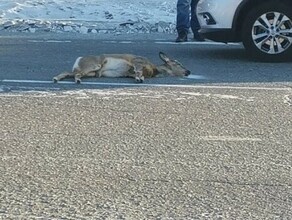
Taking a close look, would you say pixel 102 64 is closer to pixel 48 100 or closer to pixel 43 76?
pixel 43 76

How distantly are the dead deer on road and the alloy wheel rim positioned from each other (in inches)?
52.2

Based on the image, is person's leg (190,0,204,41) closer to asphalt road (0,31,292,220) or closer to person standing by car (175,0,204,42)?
person standing by car (175,0,204,42)

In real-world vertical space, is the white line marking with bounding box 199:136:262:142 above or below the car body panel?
below

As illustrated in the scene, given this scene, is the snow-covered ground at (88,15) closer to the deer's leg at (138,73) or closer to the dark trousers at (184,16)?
the dark trousers at (184,16)

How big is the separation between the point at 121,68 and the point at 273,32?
202cm

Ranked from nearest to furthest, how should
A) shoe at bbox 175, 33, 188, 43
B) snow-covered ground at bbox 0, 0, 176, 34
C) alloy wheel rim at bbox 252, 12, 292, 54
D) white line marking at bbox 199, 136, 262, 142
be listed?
white line marking at bbox 199, 136, 262, 142
alloy wheel rim at bbox 252, 12, 292, 54
shoe at bbox 175, 33, 188, 43
snow-covered ground at bbox 0, 0, 176, 34

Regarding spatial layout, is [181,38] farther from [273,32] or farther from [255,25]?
[273,32]

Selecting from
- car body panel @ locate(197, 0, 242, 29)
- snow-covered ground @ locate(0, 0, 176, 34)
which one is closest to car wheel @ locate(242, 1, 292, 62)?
Result: car body panel @ locate(197, 0, 242, 29)

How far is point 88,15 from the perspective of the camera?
55.2ft

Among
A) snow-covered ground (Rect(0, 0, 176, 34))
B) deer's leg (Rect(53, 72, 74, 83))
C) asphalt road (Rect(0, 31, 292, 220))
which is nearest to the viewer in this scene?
asphalt road (Rect(0, 31, 292, 220))

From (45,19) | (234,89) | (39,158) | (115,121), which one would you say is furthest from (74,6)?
(39,158)

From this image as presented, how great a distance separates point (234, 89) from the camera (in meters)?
8.35

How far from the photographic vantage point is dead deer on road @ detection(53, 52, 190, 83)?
893 cm

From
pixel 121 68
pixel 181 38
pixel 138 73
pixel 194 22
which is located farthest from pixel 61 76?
pixel 181 38
